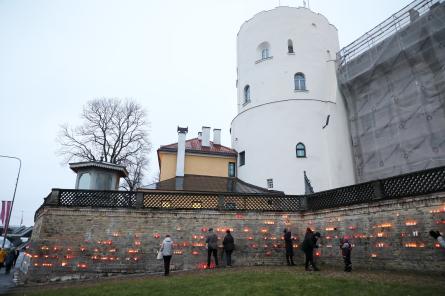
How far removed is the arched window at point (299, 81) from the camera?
77.5ft

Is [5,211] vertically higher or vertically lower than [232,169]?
lower

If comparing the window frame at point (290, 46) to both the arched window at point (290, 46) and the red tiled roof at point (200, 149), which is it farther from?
the red tiled roof at point (200, 149)

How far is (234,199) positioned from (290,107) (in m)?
10.9

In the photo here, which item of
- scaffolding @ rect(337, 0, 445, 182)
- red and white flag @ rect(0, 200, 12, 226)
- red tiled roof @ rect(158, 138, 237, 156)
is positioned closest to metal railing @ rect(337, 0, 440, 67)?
scaffolding @ rect(337, 0, 445, 182)

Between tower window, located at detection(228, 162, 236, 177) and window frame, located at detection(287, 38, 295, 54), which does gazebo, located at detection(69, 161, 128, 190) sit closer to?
tower window, located at detection(228, 162, 236, 177)

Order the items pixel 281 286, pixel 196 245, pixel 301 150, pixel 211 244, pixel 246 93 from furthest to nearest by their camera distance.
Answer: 1. pixel 246 93
2. pixel 301 150
3. pixel 196 245
4. pixel 211 244
5. pixel 281 286

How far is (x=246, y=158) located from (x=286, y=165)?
11.1ft

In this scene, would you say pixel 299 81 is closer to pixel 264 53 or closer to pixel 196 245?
pixel 264 53

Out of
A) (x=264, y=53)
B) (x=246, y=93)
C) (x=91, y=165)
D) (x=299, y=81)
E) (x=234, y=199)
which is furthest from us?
(x=246, y=93)

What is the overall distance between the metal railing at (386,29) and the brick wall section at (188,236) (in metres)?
13.9

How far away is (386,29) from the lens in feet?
68.4

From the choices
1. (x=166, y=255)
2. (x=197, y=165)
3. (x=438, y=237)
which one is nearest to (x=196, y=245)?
(x=166, y=255)

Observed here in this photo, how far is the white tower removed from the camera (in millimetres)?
21875

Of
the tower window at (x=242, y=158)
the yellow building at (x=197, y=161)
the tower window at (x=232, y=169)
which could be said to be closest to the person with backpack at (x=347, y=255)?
the tower window at (x=242, y=158)
